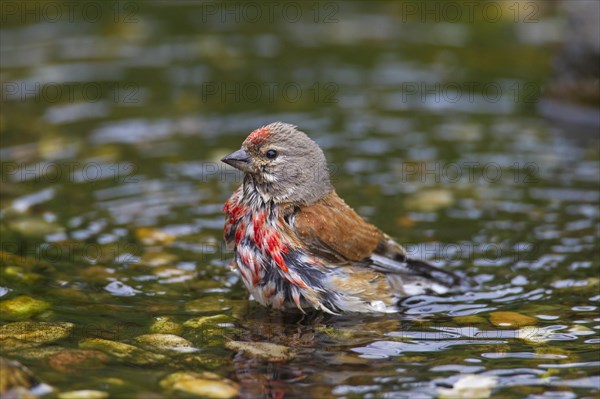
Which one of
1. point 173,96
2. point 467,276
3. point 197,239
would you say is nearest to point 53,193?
point 197,239

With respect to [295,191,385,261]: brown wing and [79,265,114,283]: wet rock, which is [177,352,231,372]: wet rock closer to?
[295,191,385,261]: brown wing

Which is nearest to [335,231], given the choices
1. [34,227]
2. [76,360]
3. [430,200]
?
[76,360]

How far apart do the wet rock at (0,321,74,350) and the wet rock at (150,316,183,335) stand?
0.60 meters

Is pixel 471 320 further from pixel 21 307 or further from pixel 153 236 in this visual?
pixel 21 307

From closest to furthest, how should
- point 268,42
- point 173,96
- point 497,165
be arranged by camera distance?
point 497,165, point 173,96, point 268,42

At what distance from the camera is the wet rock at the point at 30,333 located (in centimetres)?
637

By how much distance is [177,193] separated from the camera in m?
9.72

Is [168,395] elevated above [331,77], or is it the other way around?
[331,77]

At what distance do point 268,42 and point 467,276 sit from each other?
769 cm

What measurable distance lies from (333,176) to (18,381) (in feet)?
17.3

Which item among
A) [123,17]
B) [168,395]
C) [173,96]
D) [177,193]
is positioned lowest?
[168,395]

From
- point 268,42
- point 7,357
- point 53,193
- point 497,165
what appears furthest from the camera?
point 268,42

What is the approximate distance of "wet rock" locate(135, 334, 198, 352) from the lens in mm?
6418

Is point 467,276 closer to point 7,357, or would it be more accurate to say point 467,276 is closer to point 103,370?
point 103,370
